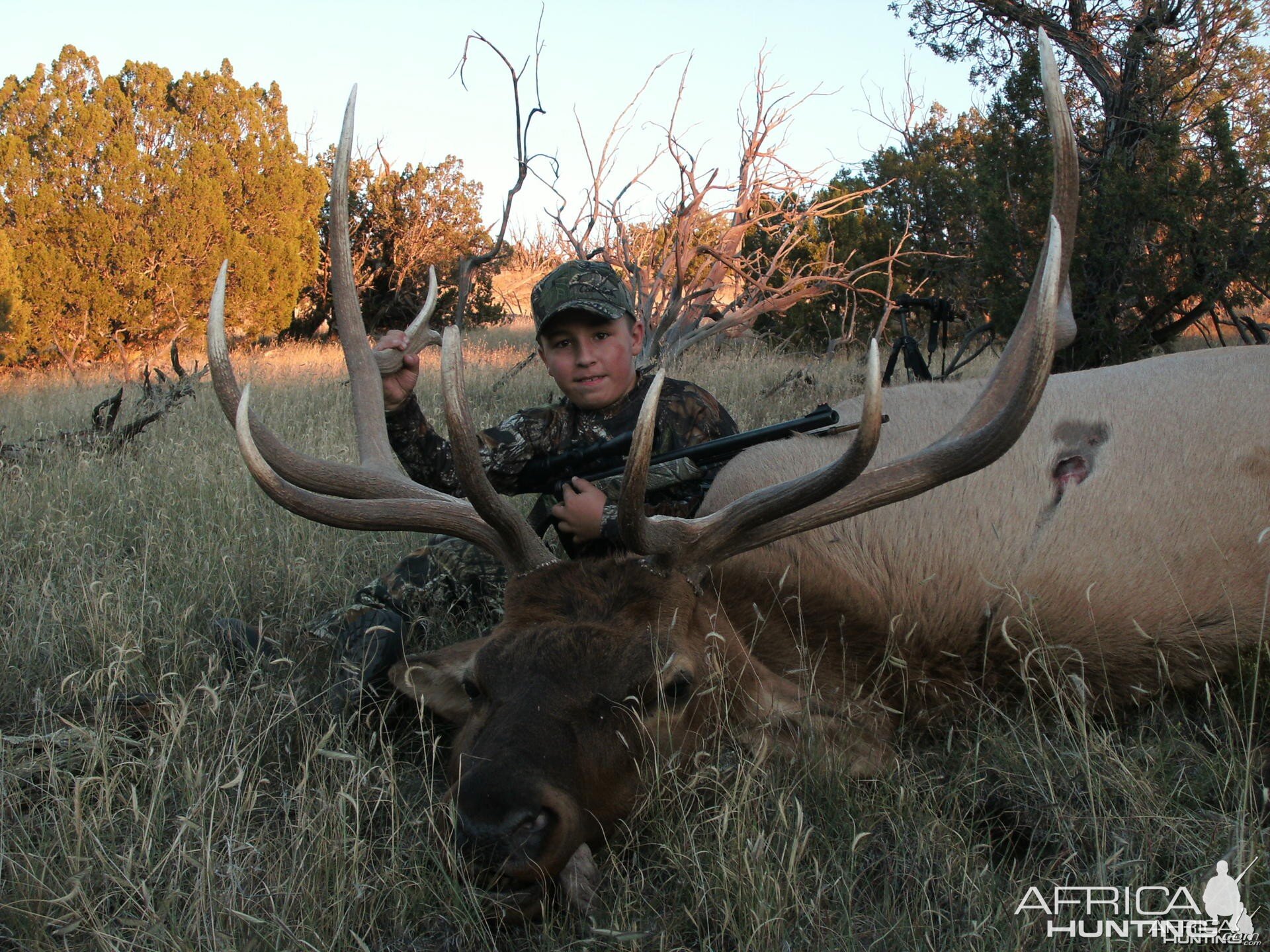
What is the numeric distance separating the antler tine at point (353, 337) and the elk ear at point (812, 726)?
1332 mm

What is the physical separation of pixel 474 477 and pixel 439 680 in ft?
2.03

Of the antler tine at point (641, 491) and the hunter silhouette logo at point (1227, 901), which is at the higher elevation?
the antler tine at point (641, 491)

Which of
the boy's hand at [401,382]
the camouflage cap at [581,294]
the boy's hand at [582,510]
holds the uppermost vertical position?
the camouflage cap at [581,294]

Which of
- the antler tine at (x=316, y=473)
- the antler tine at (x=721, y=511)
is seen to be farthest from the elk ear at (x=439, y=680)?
the antler tine at (x=721, y=511)

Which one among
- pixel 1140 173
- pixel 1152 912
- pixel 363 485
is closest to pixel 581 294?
pixel 363 485

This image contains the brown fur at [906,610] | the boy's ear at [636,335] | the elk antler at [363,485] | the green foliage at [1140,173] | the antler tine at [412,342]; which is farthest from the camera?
the green foliage at [1140,173]

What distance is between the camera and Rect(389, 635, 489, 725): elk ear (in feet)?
8.33

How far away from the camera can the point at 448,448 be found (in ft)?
11.9

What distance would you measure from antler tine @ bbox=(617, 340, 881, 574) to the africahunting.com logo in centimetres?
96

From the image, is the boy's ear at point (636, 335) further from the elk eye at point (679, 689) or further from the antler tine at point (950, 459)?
the elk eye at point (679, 689)

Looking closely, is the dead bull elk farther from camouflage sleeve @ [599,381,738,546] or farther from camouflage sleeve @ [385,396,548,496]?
camouflage sleeve @ [385,396,548,496]

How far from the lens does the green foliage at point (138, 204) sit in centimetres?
1374

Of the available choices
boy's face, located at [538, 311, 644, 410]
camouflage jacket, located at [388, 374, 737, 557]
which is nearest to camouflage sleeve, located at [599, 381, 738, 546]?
camouflage jacket, located at [388, 374, 737, 557]

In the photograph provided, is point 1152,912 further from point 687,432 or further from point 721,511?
point 687,432
